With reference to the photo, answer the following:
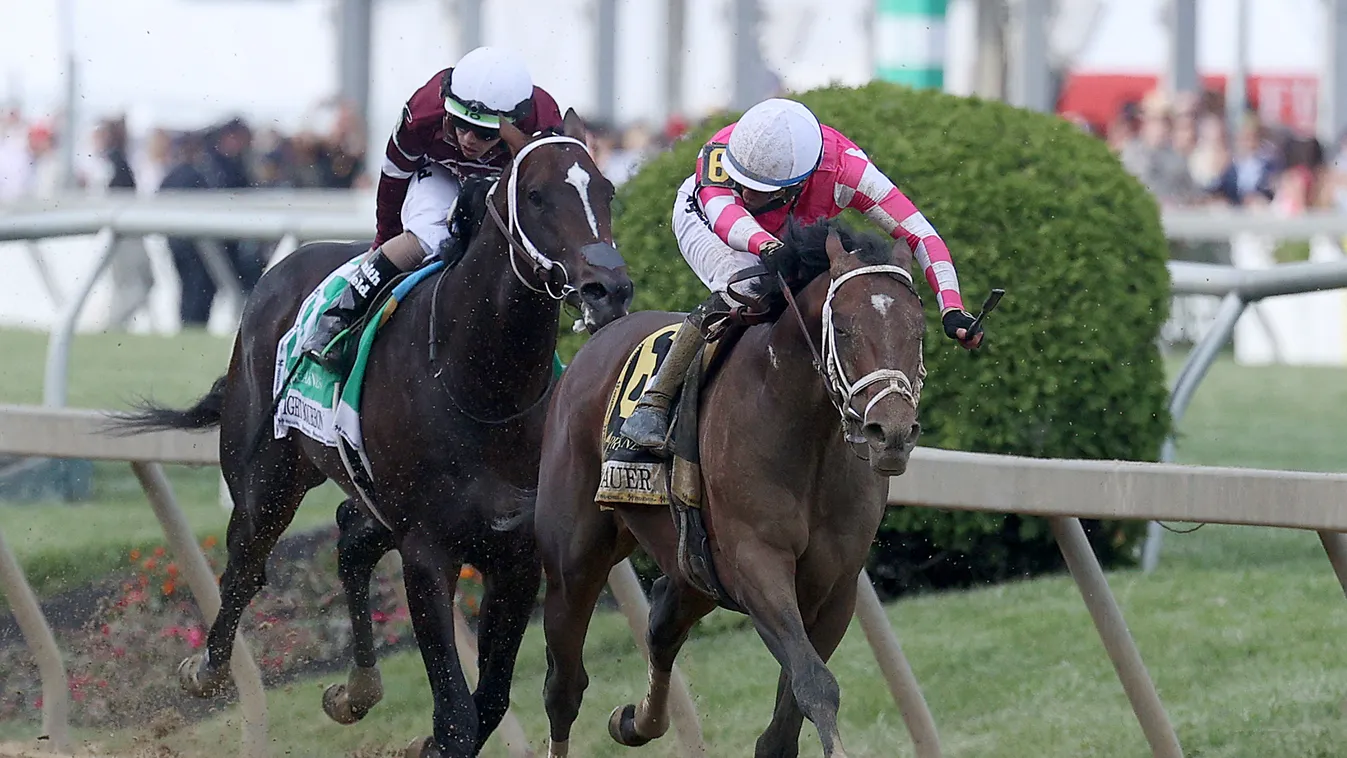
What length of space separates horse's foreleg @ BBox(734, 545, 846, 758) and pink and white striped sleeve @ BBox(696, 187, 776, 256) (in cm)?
65

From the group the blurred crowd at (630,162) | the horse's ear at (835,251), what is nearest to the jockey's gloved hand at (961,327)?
the horse's ear at (835,251)

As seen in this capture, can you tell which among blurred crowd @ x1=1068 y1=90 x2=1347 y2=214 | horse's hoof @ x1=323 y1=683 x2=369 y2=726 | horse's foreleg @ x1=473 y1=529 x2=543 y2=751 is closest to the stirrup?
horse's foreleg @ x1=473 y1=529 x2=543 y2=751

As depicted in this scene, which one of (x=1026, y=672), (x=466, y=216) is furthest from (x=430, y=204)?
(x=1026, y=672)

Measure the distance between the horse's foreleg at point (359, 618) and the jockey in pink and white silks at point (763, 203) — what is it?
147 cm

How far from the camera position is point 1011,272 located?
254 inches

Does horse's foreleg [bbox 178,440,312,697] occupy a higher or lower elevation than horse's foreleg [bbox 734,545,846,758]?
lower

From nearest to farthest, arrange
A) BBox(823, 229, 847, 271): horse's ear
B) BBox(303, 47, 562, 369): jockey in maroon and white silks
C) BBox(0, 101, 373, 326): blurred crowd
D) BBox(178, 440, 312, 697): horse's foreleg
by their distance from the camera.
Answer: BBox(823, 229, 847, 271): horse's ear < BBox(303, 47, 562, 369): jockey in maroon and white silks < BBox(178, 440, 312, 697): horse's foreleg < BBox(0, 101, 373, 326): blurred crowd

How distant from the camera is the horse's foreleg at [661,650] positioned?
496cm

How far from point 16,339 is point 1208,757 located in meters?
10.1

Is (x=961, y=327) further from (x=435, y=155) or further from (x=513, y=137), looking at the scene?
(x=435, y=155)

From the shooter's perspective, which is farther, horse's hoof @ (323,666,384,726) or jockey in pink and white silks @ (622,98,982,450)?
horse's hoof @ (323,666,384,726)

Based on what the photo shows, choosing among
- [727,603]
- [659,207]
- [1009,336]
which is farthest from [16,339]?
[727,603]

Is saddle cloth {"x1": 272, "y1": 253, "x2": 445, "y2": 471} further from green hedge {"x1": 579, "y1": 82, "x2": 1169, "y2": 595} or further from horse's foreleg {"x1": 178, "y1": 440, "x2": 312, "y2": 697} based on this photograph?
green hedge {"x1": 579, "y1": 82, "x2": 1169, "y2": 595}

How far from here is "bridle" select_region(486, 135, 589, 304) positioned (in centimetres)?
487
